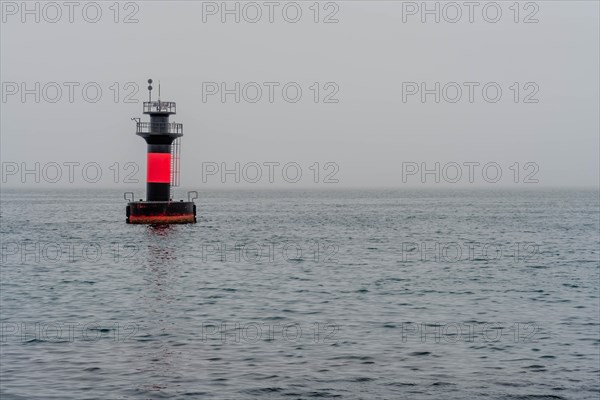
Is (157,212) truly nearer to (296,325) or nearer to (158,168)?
(158,168)

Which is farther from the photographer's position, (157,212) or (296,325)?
(157,212)

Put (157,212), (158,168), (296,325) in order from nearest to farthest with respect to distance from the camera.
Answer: (296,325)
(158,168)
(157,212)

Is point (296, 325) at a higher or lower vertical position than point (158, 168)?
lower

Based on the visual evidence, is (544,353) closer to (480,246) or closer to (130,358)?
(130,358)

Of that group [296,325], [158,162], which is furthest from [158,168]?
[296,325]

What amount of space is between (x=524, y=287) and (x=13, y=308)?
21.3 meters

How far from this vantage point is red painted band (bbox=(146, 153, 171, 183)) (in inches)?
2430

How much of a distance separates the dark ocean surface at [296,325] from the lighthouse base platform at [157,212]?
34.9 feet

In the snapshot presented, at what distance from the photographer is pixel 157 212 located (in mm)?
62625

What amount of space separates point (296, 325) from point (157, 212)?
39.6m

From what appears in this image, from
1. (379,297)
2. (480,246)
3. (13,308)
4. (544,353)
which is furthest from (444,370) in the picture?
(480,246)

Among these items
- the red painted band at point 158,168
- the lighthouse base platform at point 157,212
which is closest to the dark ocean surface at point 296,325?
the lighthouse base platform at point 157,212

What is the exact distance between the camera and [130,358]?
1997 centimetres

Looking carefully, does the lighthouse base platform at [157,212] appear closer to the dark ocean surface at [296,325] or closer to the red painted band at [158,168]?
the red painted band at [158,168]
